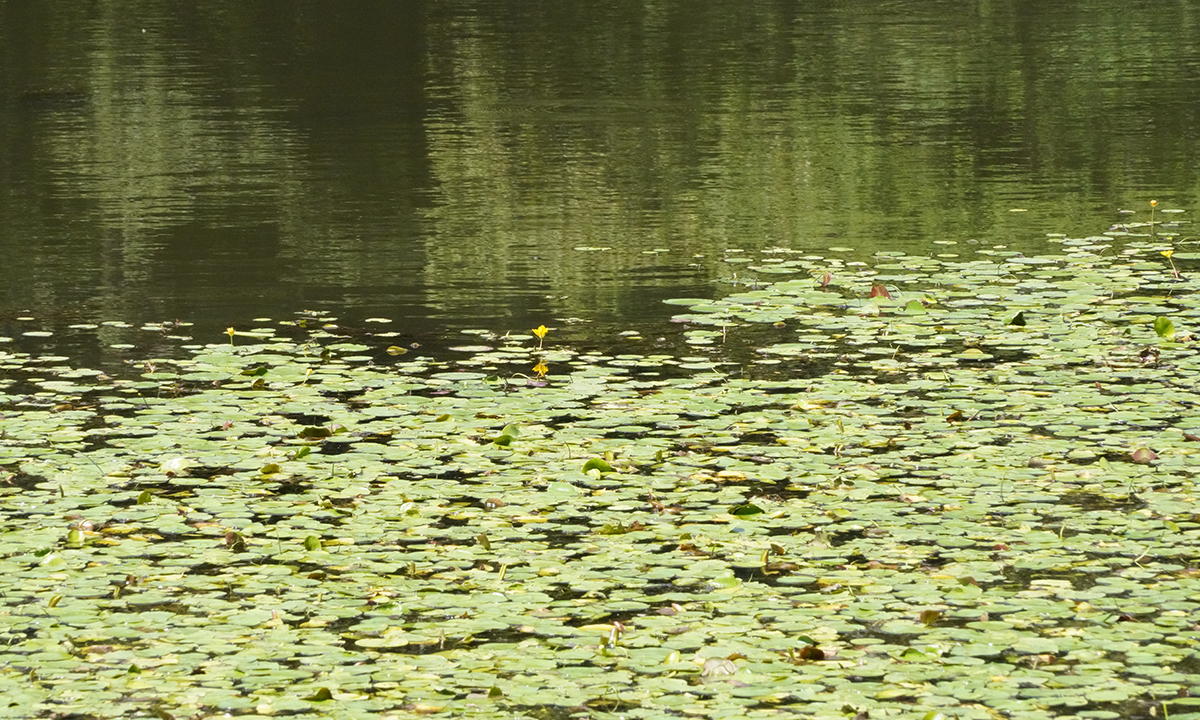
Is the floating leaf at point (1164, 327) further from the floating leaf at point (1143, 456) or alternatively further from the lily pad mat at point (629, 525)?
the floating leaf at point (1143, 456)

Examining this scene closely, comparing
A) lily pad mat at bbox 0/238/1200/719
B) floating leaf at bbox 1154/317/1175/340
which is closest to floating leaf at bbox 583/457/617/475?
lily pad mat at bbox 0/238/1200/719

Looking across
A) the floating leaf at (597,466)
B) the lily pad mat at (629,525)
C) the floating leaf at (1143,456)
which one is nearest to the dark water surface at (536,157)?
the lily pad mat at (629,525)

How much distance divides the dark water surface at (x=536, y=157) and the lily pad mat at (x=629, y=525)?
4.29ft

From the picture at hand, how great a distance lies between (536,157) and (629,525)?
894 cm

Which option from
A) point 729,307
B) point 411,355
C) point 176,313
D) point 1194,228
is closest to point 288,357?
point 411,355

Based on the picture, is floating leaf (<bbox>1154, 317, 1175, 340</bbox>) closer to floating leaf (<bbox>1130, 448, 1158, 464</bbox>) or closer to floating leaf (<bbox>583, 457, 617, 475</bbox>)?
floating leaf (<bbox>1130, 448, 1158, 464</bbox>)

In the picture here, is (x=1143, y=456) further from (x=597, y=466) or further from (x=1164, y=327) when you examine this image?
(x=597, y=466)

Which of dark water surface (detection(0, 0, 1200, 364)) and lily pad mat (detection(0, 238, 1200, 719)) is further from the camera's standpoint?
dark water surface (detection(0, 0, 1200, 364))

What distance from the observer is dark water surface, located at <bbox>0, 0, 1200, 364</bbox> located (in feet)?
35.3

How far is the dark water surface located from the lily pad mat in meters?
1.31

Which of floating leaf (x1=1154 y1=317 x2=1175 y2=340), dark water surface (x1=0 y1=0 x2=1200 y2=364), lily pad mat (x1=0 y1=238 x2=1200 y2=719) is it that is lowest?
lily pad mat (x1=0 y1=238 x2=1200 y2=719)

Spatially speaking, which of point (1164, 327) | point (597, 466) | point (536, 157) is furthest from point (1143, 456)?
point (536, 157)

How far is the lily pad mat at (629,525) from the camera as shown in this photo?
5.29m

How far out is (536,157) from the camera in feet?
49.9
